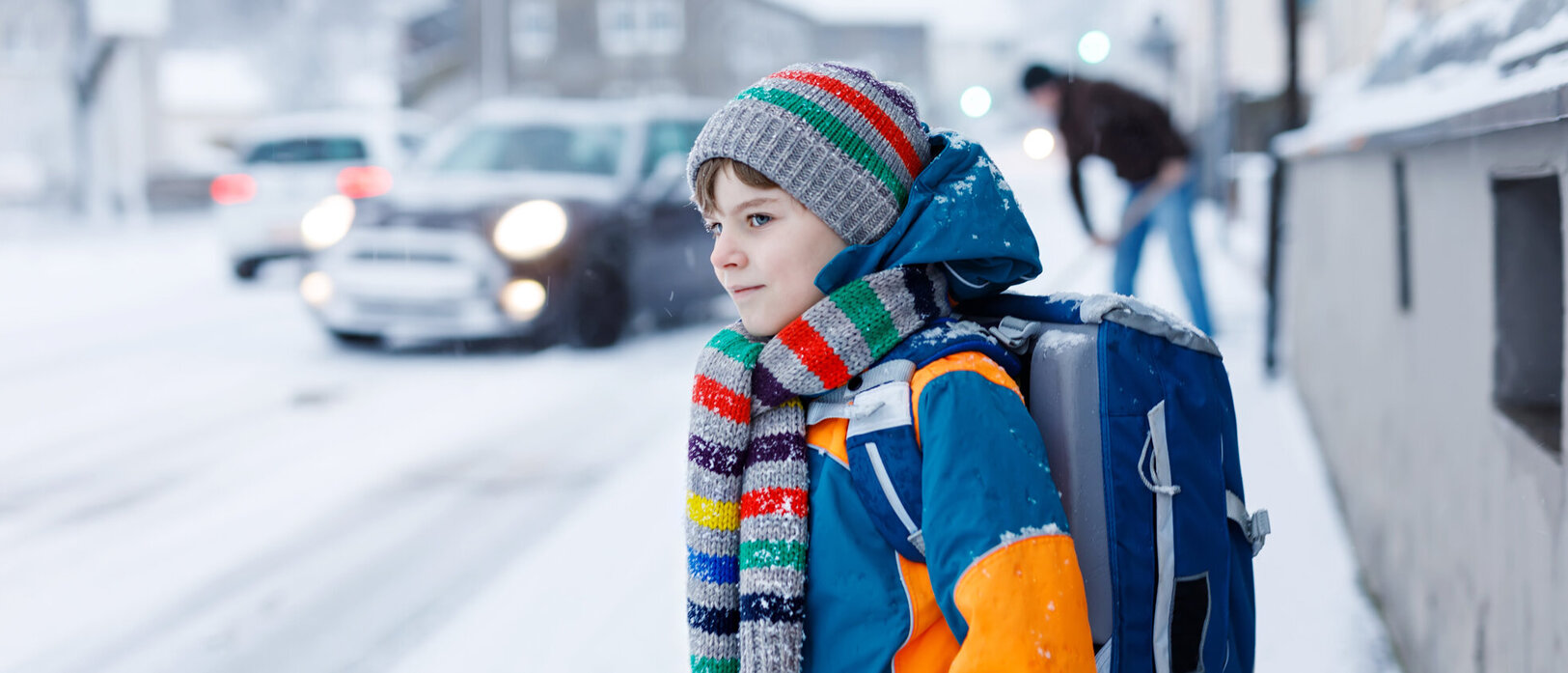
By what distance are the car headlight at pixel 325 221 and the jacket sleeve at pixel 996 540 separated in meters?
10.6

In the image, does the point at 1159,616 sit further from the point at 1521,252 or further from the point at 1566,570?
the point at 1521,252

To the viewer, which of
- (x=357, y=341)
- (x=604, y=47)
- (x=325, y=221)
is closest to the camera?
(x=357, y=341)

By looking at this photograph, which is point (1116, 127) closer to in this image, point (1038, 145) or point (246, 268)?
point (1038, 145)

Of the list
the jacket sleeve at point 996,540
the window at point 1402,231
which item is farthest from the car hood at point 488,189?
the jacket sleeve at point 996,540

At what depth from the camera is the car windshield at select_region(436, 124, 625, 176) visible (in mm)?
8648

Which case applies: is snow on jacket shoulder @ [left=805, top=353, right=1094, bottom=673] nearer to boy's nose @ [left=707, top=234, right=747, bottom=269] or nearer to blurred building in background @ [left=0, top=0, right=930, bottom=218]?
boy's nose @ [left=707, top=234, right=747, bottom=269]

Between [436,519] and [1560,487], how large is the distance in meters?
3.67

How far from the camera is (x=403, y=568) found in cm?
407

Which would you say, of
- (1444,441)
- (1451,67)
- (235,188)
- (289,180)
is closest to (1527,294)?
(1444,441)

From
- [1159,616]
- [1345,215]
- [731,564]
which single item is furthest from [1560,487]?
[1345,215]

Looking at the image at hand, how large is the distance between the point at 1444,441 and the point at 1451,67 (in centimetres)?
88

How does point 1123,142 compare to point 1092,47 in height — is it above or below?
below

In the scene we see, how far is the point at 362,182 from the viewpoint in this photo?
11.3m

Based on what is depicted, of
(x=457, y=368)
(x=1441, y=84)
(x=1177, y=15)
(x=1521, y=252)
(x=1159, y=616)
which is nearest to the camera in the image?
(x=1159, y=616)
